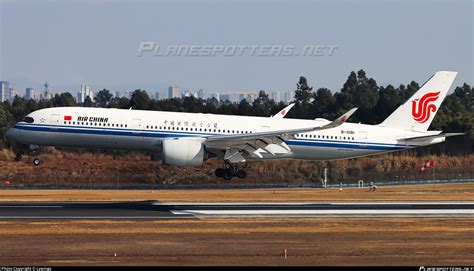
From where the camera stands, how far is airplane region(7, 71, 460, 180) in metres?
55.2

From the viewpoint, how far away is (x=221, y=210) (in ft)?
157

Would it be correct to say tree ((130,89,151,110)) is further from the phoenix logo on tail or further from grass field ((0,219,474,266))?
grass field ((0,219,474,266))

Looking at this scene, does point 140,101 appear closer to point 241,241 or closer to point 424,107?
point 424,107

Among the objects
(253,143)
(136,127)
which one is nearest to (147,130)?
(136,127)

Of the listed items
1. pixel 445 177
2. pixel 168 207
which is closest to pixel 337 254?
pixel 168 207

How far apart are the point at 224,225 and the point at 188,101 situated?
7336cm

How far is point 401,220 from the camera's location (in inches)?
1724

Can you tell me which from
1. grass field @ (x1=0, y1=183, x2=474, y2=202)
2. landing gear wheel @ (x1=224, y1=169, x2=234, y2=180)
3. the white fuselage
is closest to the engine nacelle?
the white fuselage

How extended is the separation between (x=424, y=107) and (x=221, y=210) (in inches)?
820

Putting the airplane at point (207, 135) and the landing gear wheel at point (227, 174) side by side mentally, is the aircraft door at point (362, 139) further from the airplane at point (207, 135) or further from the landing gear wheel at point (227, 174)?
the landing gear wheel at point (227, 174)

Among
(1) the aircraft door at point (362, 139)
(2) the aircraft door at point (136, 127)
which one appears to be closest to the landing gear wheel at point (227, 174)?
(2) the aircraft door at point (136, 127)

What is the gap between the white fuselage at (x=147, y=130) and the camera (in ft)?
181

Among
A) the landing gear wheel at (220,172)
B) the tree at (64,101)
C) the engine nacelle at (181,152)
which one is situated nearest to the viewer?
the engine nacelle at (181,152)

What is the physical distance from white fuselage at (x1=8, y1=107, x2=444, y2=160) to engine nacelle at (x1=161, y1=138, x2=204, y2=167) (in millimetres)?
1775
